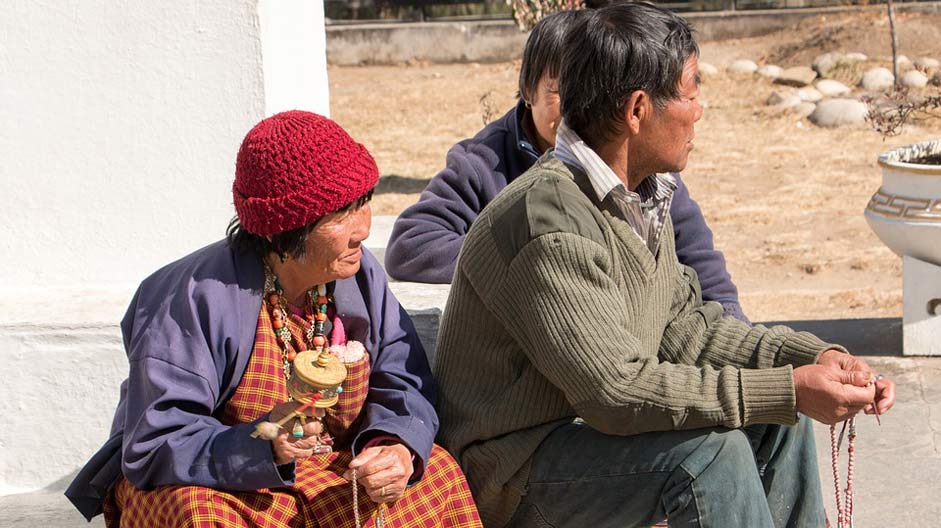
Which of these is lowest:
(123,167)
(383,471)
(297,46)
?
(383,471)

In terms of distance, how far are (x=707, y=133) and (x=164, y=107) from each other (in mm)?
8682

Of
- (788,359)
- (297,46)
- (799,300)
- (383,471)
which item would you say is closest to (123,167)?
(297,46)

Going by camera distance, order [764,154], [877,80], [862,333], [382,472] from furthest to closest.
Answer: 1. [877,80]
2. [764,154]
3. [862,333]
4. [382,472]

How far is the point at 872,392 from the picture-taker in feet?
7.82

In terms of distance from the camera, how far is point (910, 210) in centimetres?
461

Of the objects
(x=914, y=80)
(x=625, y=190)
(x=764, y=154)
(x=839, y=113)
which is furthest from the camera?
(x=914, y=80)

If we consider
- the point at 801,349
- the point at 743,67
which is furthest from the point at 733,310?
the point at 743,67

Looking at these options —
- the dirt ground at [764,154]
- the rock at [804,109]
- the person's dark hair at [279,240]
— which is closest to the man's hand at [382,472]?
the person's dark hair at [279,240]

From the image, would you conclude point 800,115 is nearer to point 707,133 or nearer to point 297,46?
point 707,133

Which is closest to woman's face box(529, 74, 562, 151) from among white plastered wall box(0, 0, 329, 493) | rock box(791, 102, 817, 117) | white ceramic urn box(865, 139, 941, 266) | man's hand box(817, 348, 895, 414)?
white plastered wall box(0, 0, 329, 493)

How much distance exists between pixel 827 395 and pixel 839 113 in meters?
9.47

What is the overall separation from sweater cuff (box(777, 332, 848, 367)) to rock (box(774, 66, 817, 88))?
434 inches

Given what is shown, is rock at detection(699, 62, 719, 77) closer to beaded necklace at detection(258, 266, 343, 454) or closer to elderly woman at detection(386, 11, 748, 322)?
elderly woman at detection(386, 11, 748, 322)

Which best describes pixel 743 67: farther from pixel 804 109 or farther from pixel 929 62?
pixel 804 109
